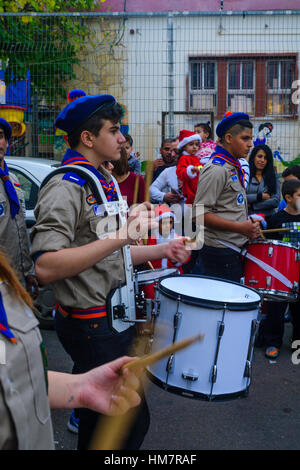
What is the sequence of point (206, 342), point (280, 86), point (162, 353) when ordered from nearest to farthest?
1. point (162, 353)
2. point (206, 342)
3. point (280, 86)

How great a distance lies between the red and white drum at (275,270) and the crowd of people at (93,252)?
0.15 meters

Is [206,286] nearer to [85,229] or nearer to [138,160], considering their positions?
[85,229]

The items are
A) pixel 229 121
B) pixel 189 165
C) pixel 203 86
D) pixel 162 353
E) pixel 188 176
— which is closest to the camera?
pixel 162 353

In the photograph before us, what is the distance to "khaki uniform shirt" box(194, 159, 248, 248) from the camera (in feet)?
12.2

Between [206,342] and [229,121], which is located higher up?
[229,121]

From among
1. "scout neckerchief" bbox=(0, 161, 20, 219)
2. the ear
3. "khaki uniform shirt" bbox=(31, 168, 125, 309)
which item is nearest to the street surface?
"khaki uniform shirt" bbox=(31, 168, 125, 309)

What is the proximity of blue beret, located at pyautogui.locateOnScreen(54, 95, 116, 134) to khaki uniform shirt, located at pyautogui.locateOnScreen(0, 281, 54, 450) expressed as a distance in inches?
49.5

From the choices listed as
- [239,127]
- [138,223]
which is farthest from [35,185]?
[138,223]

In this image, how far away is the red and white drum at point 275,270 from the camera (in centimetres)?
380

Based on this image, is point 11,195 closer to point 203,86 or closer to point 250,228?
point 250,228

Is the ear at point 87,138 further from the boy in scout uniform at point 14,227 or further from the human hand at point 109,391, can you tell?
the boy in scout uniform at point 14,227

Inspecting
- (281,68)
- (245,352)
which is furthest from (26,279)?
Result: (281,68)

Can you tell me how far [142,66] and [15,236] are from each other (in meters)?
4.67

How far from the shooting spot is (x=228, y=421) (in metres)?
3.37
